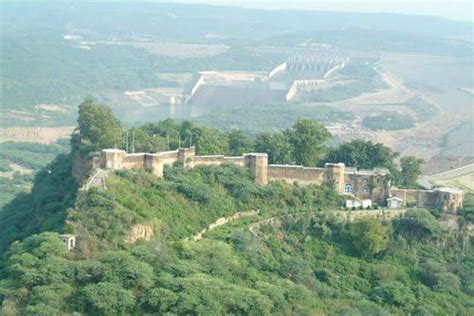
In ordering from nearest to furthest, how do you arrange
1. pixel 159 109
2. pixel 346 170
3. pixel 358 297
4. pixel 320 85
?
1. pixel 358 297
2. pixel 346 170
3. pixel 159 109
4. pixel 320 85

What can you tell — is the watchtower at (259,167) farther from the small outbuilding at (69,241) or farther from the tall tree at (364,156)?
→ the small outbuilding at (69,241)

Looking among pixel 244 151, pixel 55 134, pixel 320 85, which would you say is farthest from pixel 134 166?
pixel 320 85

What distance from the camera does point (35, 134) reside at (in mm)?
60438

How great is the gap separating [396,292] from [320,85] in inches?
2477

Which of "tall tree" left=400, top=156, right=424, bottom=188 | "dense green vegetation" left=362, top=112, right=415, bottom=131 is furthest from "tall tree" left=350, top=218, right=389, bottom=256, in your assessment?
"dense green vegetation" left=362, top=112, right=415, bottom=131

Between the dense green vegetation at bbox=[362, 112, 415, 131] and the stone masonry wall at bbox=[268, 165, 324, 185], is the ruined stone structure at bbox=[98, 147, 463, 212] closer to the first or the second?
the stone masonry wall at bbox=[268, 165, 324, 185]

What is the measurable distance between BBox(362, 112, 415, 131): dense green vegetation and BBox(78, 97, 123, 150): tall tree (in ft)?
118

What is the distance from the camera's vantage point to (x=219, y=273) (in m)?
20.8

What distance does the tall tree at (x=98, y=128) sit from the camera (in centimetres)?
2733

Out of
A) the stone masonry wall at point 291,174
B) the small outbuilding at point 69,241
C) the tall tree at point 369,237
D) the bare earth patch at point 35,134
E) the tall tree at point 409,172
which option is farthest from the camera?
the bare earth patch at point 35,134

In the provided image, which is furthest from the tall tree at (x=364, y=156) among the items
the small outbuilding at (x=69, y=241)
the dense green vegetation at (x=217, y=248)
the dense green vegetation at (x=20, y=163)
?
the dense green vegetation at (x=20, y=163)

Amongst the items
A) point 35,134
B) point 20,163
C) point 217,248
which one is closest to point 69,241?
point 217,248

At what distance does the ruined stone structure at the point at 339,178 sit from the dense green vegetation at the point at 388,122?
118 feet

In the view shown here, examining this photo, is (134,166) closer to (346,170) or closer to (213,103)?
(346,170)
